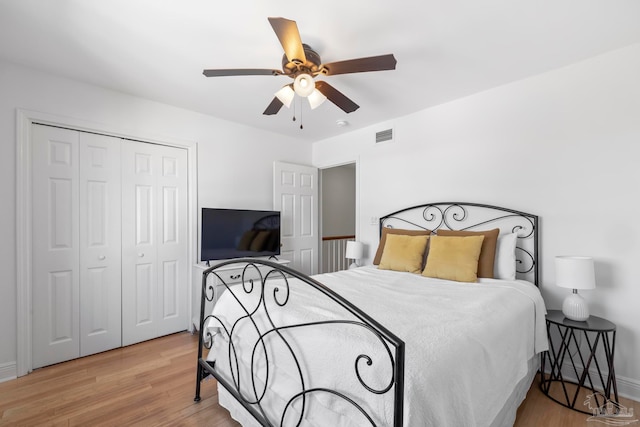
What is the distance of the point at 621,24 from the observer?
74.6 inches

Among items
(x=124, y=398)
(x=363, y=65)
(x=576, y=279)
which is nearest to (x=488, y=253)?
(x=576, y=279)

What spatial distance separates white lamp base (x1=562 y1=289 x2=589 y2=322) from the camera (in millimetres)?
2033

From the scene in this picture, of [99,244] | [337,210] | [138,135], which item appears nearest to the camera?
[99,244]

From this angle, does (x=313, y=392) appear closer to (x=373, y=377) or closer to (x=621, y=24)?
(x=373, y=377)

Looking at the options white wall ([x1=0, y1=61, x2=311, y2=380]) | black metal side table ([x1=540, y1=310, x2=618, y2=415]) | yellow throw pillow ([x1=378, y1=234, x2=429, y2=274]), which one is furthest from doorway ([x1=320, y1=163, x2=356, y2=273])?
black metal side table ([x1=540, y1=310, x2=618, y2=415])

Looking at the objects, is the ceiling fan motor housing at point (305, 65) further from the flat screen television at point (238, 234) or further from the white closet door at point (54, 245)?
the white closet door at point (54, 245)

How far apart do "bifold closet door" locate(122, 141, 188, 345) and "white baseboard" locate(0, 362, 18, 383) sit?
766 millimetres

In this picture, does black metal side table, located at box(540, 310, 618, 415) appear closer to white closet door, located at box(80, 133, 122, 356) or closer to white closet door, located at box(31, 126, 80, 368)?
white closet door, located at box(80, 133, 122, 356)

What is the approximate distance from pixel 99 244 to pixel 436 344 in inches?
122

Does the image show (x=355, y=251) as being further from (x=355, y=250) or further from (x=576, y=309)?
(x=576, y=309)

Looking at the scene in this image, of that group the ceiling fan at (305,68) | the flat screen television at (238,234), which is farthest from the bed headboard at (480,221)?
the ceiling fan at (305,68)

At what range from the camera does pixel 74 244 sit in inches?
105

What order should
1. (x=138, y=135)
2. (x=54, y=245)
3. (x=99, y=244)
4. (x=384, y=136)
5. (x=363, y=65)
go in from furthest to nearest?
(x=384, y=136) → (x=138, y=135) → (x=99, y=244) → (x=54, y=245) → (x=363, y=65)

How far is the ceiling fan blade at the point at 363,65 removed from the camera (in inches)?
68.6
